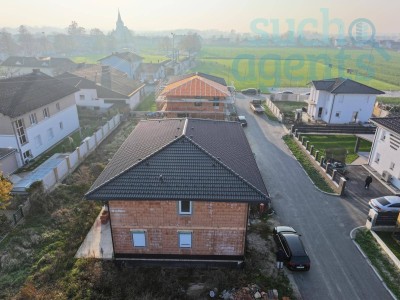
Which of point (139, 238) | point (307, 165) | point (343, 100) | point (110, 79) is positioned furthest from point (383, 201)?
point (110, 79)

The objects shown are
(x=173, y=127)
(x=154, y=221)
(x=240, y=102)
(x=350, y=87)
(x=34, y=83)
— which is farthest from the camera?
(x=240, y=102)

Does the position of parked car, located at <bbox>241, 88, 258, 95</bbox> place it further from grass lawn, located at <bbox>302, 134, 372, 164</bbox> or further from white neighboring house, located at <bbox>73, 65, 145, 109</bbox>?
grass lawn, located at <bbox>302, 134, 372, 164</bbox>

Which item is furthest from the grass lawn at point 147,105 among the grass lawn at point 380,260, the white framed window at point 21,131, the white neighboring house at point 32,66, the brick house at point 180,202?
the grass lawn at point 380,260

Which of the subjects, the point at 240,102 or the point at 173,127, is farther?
the point at 240,102

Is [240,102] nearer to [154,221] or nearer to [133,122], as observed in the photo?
[133,122]

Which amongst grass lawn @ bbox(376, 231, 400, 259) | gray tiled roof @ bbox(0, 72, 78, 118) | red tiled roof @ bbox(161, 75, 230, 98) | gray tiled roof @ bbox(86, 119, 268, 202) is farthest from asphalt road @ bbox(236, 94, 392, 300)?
gray tiled roof @ bbox(0, 72, 78, 118)

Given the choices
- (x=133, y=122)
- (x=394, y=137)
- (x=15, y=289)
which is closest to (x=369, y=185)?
(x=394, y=137)

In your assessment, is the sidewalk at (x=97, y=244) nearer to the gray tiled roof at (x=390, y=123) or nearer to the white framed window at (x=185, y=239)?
the white framed window at (x=185, y=239)
